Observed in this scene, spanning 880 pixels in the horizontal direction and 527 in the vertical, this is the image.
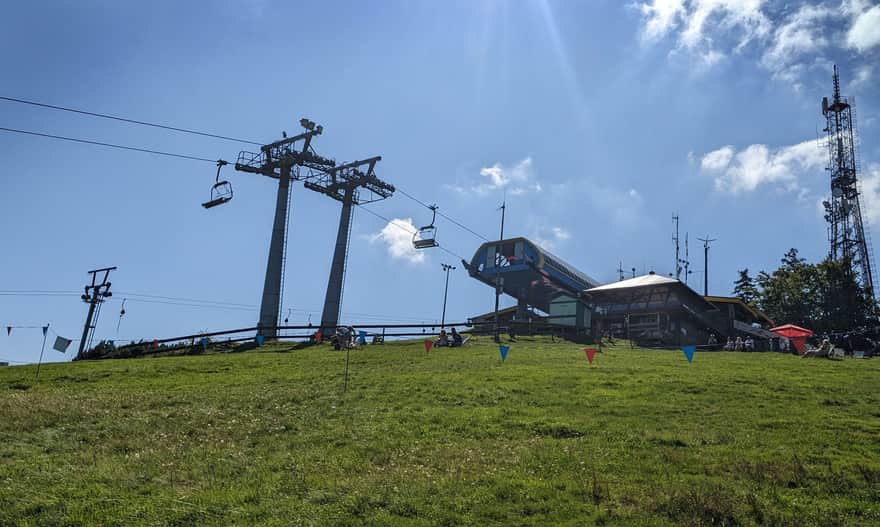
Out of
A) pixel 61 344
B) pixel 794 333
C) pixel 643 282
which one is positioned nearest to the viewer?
pixel 61 344

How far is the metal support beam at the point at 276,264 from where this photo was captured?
66562 millimetres

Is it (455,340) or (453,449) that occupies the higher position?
(455,340)

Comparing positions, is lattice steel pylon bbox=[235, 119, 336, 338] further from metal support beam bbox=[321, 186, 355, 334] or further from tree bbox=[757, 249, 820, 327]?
tree bbox=[757, 249, 820, 327]

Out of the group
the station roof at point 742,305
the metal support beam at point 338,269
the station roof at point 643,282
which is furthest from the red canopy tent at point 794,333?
the metal support beam at point 338,269

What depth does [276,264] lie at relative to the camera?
67.8 metres

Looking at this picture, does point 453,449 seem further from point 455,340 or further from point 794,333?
point 794,333

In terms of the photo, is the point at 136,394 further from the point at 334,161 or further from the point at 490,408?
the point at 334,161

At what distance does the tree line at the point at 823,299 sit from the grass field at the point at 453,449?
53034mm

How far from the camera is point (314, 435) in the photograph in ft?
62.5

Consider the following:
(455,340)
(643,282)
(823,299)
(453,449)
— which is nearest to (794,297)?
(823,299)

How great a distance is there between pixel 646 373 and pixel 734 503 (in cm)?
1636

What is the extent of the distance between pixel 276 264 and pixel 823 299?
6190 cm

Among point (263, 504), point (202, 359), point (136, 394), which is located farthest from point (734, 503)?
point (202, 359)

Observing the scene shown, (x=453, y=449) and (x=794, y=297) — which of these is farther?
(x=794, y=297)
